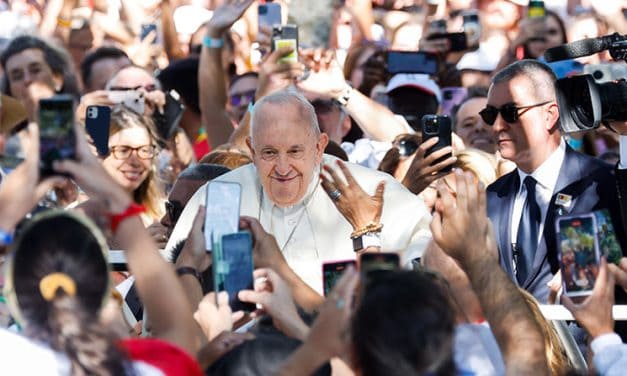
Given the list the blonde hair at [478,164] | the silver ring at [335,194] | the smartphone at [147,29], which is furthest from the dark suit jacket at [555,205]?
the smartphone at [147,29]

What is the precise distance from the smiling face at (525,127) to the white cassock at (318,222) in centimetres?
72

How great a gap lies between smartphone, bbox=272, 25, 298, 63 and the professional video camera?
6.50ft

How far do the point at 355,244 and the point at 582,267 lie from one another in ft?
5.69

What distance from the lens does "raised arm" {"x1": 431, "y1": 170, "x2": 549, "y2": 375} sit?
11.9 feet

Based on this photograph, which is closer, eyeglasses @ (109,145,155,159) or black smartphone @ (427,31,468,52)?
eyeglasses @ (109,145,155,159)

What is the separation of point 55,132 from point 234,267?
796 mm

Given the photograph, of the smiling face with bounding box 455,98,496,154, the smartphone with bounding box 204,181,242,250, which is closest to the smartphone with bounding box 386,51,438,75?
the smiling face with bounding box 455,98,496,154

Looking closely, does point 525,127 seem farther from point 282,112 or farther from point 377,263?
point 377,263

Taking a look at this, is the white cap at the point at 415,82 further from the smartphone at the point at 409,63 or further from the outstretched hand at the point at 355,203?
the outstretched hand at the point at 355,203

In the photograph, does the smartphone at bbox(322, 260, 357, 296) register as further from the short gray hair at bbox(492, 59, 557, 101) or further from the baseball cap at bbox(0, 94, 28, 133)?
the baseball cap at bbox(0, 94, 28, 133)

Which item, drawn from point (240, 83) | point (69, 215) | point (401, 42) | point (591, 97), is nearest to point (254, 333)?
point (69, 215)

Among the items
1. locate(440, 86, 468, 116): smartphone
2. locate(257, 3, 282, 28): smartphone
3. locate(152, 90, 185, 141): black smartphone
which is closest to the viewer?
locate(152, 90, 185, 141): black smartphone

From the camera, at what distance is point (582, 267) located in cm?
393

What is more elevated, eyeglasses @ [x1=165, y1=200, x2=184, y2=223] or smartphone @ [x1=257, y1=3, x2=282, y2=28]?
smartphone @ [x1=257, y1=3, x2=282, y2=28]
